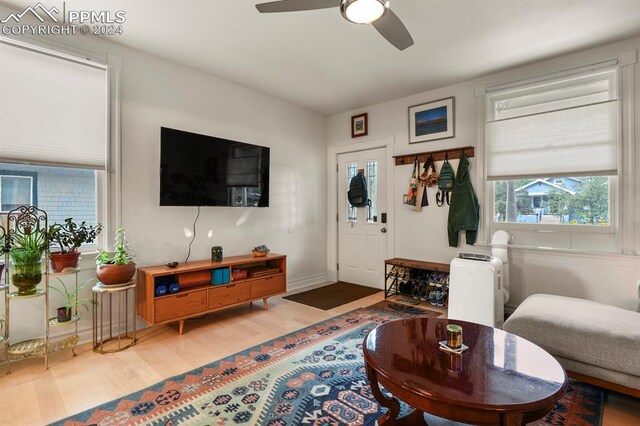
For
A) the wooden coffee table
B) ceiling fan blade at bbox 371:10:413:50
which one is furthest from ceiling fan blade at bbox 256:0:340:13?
the wooden coffee table

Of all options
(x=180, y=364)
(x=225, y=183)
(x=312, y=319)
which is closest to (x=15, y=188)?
(x=225, y=183)

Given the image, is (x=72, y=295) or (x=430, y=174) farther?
(x=430, y=174)

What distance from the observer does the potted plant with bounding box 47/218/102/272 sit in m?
2.21

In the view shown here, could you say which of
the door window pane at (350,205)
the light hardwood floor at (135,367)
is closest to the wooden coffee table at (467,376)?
the light hardwood floor at (135,367)

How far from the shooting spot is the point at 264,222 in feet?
13.0

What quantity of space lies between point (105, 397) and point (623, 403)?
9.82ft

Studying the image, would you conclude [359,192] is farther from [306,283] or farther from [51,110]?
[51,110]

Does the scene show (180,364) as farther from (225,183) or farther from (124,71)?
(124,71)

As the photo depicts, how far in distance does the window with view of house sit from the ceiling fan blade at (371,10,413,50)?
232 centimetres

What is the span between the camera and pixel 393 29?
2.05 meters

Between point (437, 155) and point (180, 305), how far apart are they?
3213 mm

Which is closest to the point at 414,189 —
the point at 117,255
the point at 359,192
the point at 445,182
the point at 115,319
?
the point at 445,182

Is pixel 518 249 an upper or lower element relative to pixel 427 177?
lower

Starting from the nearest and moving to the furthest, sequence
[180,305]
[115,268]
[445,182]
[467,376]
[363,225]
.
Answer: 1. [467,376]
2. [115,268]
3. [180,305]
4. [445,182]
5. [363,225]
